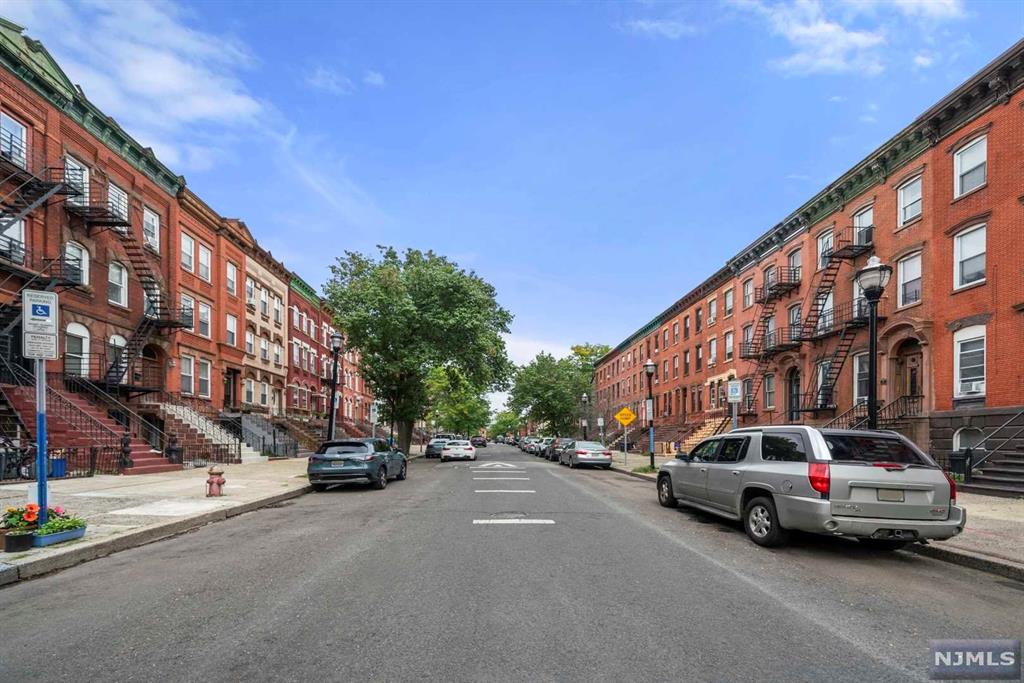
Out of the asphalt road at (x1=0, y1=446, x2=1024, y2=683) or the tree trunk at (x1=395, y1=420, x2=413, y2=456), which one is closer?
the asphalt road at (x1=0, y1=446, x2=1024, y2=683)

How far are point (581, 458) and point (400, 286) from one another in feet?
42.6

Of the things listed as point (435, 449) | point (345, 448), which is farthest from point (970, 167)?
point (435, 449)

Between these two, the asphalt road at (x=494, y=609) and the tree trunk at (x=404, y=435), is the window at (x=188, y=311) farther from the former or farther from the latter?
the asphalt road at (x=494, y=609)

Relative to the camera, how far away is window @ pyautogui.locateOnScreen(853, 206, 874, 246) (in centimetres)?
2328

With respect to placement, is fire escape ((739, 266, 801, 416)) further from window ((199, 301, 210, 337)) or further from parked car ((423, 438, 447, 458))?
window ((199, 301, 210, 337))

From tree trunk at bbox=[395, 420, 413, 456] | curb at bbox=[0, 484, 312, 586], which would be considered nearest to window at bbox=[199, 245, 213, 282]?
Answer: tree trunk at bbox=[395, 420, 413, 456]

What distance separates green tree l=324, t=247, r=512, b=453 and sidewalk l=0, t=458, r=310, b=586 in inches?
557

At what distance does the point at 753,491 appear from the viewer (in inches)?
343

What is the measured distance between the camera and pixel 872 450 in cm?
786

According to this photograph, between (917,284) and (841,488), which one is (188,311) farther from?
(917,284)

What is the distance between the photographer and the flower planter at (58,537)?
24.4ft

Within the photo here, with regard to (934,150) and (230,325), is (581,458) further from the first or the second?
(230,325)

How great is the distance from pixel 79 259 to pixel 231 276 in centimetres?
1275

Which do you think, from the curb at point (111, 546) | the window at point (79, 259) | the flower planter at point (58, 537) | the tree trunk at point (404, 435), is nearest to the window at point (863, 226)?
the curb at point (111, 546)
